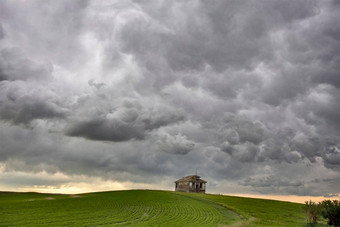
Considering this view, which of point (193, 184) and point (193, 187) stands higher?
point (193, 184)

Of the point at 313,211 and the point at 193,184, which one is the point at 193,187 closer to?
the point at 193,184

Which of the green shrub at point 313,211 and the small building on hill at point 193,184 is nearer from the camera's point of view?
the green shrub at point 313,211

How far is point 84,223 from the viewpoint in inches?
1654

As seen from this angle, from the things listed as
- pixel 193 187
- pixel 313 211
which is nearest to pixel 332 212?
pixel 313 211

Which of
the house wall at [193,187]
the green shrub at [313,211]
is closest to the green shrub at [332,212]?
the green shrub at [313,211]

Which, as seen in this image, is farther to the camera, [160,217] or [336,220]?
[160,217]

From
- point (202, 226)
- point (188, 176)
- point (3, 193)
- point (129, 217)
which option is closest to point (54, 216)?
point (129, 217)

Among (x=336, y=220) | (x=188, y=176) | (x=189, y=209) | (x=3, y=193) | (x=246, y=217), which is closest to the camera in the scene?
(x=336, y=220)

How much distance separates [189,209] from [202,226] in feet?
55.4

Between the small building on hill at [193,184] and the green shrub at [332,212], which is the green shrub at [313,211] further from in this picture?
the small building on hill at [193,184]

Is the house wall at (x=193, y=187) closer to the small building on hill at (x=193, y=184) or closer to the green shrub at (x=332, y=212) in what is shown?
the small building on hill at (x=193, y=184)

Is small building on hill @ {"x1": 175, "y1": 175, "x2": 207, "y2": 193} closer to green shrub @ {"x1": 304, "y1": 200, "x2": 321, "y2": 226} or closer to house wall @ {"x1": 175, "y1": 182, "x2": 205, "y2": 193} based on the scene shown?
house wall @ {"x1": 175, "y1": 182, "x2": 205, "y2": 193}

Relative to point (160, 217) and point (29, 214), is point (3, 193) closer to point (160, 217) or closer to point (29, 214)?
point (29, 214)

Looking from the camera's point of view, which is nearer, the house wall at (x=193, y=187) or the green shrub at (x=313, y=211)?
the green shrub at (x=313, y=211)
